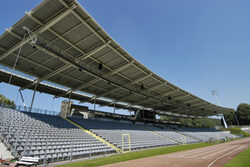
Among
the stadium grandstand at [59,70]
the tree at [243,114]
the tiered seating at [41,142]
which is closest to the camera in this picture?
the tiered seating at [41,142]

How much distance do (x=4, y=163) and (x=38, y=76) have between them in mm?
A: 12982

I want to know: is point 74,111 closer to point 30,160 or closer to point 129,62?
point 129,62

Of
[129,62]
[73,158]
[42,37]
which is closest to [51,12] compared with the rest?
[42,37]

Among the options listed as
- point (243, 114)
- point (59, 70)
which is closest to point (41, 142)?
point (59, 70)

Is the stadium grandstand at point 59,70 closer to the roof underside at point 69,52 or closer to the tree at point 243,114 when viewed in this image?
the roof underside at point 69,52

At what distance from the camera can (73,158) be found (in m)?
11.0

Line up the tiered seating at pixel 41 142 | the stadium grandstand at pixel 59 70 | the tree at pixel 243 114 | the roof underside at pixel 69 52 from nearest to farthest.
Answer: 1. the tiered seating at pixel 41 142
2. the stadium grandstand at pixel 59 70
3. the roof underside at pixel 69 52
4. the tree at pixel 243 114

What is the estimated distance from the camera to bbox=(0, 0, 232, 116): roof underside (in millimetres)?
11016

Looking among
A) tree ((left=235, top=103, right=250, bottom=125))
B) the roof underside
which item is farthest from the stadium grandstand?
tree ((left=235, top=103, right=250, bottom=125))

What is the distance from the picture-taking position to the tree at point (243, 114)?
2904 inches

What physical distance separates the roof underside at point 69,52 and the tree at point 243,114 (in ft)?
257

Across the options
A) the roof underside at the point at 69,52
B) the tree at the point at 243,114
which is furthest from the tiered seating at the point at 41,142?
the tree at the point at 243,114

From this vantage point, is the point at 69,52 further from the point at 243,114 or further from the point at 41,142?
the point at 243,114

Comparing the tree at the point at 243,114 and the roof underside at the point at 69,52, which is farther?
the tree at the point at 243,114
